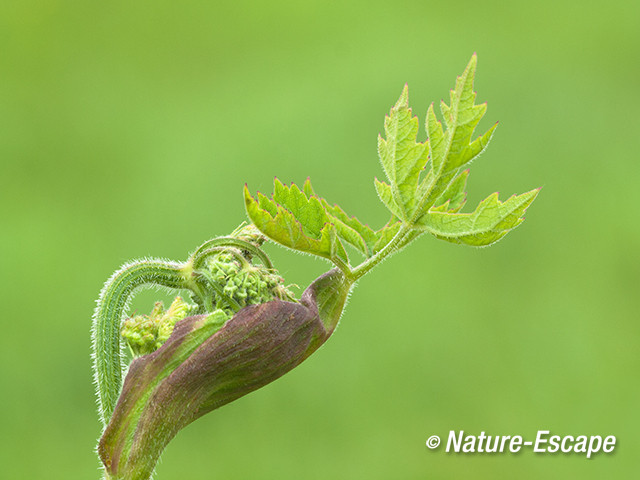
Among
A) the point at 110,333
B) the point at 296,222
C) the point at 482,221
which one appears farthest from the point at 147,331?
the point at 482,221

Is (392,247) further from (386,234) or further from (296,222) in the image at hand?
(296,222)

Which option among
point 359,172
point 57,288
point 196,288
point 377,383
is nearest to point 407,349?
point 377,383

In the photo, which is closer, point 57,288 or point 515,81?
point 57,288

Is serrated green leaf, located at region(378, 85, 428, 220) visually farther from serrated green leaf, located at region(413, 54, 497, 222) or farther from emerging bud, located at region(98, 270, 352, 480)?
emerging bud, located at region(98, 270, 352, 480)

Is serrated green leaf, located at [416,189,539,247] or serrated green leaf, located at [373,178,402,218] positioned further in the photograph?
serrated green leaf, located at [373,178,402,218]

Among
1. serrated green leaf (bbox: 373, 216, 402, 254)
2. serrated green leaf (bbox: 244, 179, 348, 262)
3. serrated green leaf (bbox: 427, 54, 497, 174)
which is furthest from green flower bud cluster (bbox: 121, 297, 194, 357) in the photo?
serrated green leaf (bbox: 427, 54, 497, 174)

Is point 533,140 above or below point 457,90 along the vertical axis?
above

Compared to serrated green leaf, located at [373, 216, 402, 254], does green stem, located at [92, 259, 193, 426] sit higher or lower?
lower

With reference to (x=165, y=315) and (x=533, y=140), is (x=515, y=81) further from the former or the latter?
(x=165, y=315)
